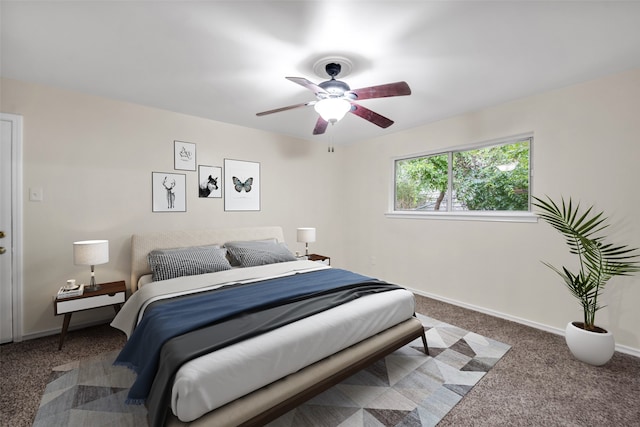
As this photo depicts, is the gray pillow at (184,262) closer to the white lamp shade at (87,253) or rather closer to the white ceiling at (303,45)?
the white lamp shade at (87,253)

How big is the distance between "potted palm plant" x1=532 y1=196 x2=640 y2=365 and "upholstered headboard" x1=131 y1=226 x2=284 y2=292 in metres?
3.32

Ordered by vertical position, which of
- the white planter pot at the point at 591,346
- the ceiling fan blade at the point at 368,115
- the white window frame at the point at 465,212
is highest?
the ceiling fan blade at the point at 368,115

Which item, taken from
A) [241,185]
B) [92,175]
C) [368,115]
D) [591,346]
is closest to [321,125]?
[368,115]

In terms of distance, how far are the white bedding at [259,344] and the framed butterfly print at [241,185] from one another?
145cm

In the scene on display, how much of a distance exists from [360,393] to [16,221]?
3.40 meters

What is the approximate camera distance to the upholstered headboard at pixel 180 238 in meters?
2.94

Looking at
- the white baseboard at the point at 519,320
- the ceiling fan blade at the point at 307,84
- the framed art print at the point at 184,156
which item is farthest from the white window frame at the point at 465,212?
the framed art print at the point at 184,156

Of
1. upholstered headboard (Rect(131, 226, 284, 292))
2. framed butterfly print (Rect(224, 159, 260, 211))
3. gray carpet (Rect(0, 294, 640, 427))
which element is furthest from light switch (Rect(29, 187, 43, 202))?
framed butterfly print (Rect(224, 159, 260, 211))

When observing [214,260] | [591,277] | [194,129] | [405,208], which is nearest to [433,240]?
[405,208]

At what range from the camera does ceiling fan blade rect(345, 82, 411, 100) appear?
1.92m

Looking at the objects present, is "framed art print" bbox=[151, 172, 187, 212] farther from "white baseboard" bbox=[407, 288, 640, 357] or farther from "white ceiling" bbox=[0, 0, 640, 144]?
"white baseboard" bbox=[407, 288, 640, 357]

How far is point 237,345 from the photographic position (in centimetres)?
148

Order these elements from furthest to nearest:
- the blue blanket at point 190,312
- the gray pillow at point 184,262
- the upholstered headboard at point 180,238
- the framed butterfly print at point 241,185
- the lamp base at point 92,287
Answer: the framed butterfly print at point 241,185 → the upholstered headboard at point 180,238 → the gray pillow at point 184,262 → the lamp base at point 92,287 → the blue blanket at point 190,312

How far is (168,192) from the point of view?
3318mm
